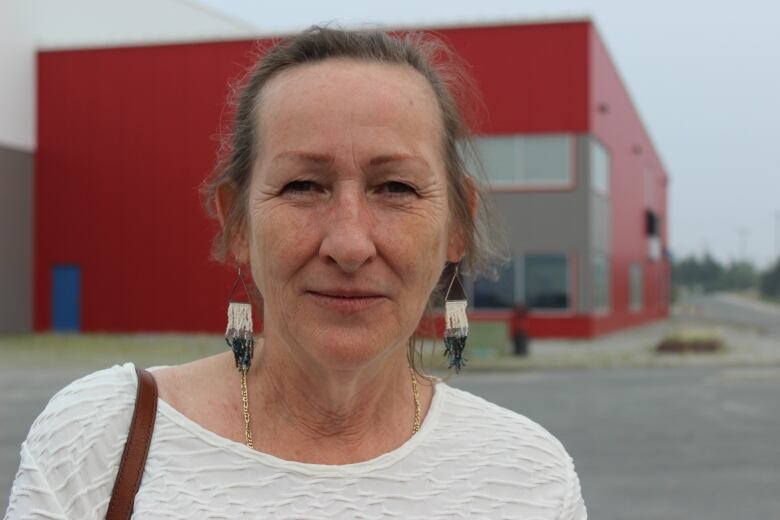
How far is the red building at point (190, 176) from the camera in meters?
26.5

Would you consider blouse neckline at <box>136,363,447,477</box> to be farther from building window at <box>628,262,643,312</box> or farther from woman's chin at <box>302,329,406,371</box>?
building window at <box>628,262,643,312</box>

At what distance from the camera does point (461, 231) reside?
2.05 metres

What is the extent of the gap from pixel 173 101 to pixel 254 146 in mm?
27224

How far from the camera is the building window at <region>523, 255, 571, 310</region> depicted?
26594mm

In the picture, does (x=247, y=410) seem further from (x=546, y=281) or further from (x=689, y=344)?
(x=546, y=281)

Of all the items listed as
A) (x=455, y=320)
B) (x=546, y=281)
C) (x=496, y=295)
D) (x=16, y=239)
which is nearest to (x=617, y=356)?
(x=546, y=281)

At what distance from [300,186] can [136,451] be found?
0.54m

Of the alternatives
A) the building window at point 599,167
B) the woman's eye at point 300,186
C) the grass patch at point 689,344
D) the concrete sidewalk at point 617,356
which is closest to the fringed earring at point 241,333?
the woman's eye at point 300,186

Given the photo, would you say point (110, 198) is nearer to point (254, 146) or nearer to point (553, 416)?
point (553, 416)

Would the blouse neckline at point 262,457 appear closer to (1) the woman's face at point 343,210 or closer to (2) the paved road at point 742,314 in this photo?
(1) the woman's face at point 343,210

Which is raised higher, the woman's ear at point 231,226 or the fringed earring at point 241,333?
the woman's ear at point 231,226

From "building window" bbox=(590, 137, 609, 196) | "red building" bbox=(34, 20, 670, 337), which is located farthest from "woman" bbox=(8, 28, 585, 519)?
"building window" bbox=(590, 137, 609, 196)

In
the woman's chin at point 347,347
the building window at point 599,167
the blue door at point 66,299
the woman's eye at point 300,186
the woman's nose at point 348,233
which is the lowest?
the blue door at point 66,299

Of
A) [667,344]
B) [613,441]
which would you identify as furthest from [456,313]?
[667,344]
